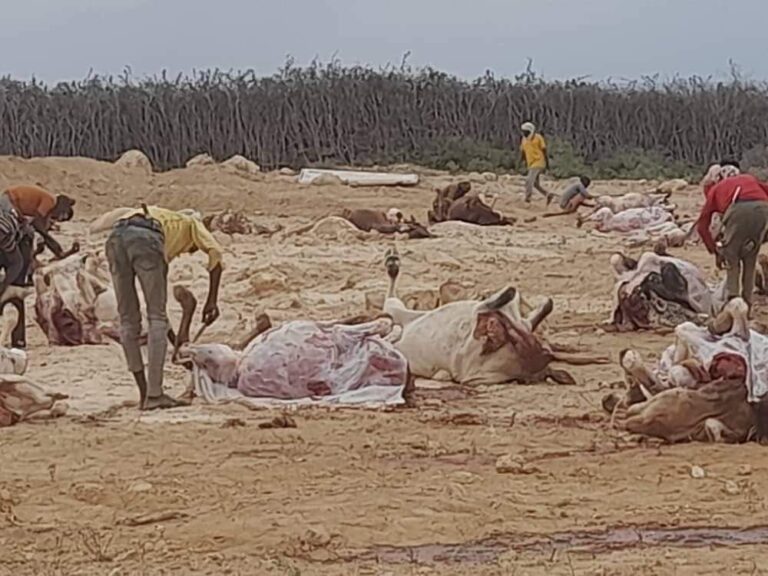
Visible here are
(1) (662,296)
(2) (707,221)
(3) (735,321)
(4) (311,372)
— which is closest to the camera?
(3) (735,321)

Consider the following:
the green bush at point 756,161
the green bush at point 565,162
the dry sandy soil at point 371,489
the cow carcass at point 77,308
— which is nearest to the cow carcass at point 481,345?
the dry sandy soil at point 371,489

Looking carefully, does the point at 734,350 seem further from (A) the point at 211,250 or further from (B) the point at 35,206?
(B) the point at 35,206

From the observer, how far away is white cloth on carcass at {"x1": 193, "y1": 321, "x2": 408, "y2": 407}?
34.5 feet

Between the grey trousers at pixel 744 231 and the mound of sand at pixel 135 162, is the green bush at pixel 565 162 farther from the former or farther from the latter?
the grey trousers at pixel 744 231

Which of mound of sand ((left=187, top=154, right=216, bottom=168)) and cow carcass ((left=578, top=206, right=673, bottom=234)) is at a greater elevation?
mound of sand ((left=187, top=154, right=216, bottom=168))

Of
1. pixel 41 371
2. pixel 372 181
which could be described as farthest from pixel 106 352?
pixel 372 181

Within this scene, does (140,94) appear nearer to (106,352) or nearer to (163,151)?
(163,151)

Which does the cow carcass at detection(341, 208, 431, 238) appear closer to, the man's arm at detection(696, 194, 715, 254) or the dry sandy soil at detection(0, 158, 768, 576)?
the dry sandy soil at detection(0, 158, 768, 576)

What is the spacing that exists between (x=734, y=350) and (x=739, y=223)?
3.83 meters

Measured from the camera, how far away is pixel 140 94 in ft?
122

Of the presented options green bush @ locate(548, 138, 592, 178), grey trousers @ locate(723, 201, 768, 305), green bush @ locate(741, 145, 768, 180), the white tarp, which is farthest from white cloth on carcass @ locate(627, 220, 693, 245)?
green bush @ locate(548, 138, 592, 178)

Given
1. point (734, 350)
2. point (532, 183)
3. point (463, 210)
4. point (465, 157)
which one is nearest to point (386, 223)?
point (463, 210)

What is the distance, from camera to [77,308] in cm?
1332

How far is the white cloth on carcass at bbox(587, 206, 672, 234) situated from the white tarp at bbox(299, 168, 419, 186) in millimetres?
7945
